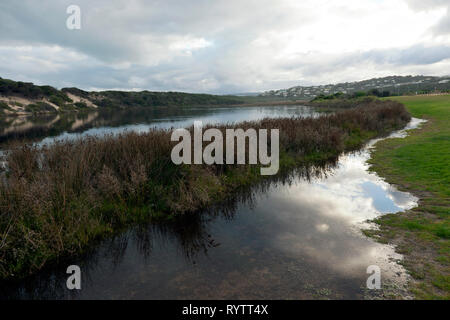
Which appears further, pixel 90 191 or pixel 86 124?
pixel 86 124

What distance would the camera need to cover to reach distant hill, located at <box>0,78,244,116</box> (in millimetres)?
54928

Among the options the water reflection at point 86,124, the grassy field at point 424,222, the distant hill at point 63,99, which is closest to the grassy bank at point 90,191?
the water reflection at point 86,124

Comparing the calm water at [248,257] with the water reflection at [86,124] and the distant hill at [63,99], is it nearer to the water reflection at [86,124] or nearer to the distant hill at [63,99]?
the water reflection at [86,124]

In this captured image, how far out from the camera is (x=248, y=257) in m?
5.42

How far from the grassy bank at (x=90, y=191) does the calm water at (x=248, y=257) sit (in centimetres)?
48

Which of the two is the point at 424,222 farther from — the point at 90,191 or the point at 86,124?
the point at 86,124

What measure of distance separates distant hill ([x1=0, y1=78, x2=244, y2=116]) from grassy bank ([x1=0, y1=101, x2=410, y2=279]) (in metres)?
55.5

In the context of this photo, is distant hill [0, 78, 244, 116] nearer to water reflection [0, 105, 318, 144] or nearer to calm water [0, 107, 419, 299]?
water reflection [0, 105, 318, 144]

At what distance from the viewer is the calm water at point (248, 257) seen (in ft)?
14.5

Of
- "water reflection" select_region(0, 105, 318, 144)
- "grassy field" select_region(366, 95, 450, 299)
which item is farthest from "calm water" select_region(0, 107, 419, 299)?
"water reflection" select_region(0, 105, 318, 144)

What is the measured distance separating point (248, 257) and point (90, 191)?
4729 mm

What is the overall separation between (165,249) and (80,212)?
229 centimetres

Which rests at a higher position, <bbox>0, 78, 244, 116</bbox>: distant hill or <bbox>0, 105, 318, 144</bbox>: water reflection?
<bbox>0, 78, 244, 116</bbox>: distant hill

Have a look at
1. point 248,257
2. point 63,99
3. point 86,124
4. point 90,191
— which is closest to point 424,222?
point 248,257
